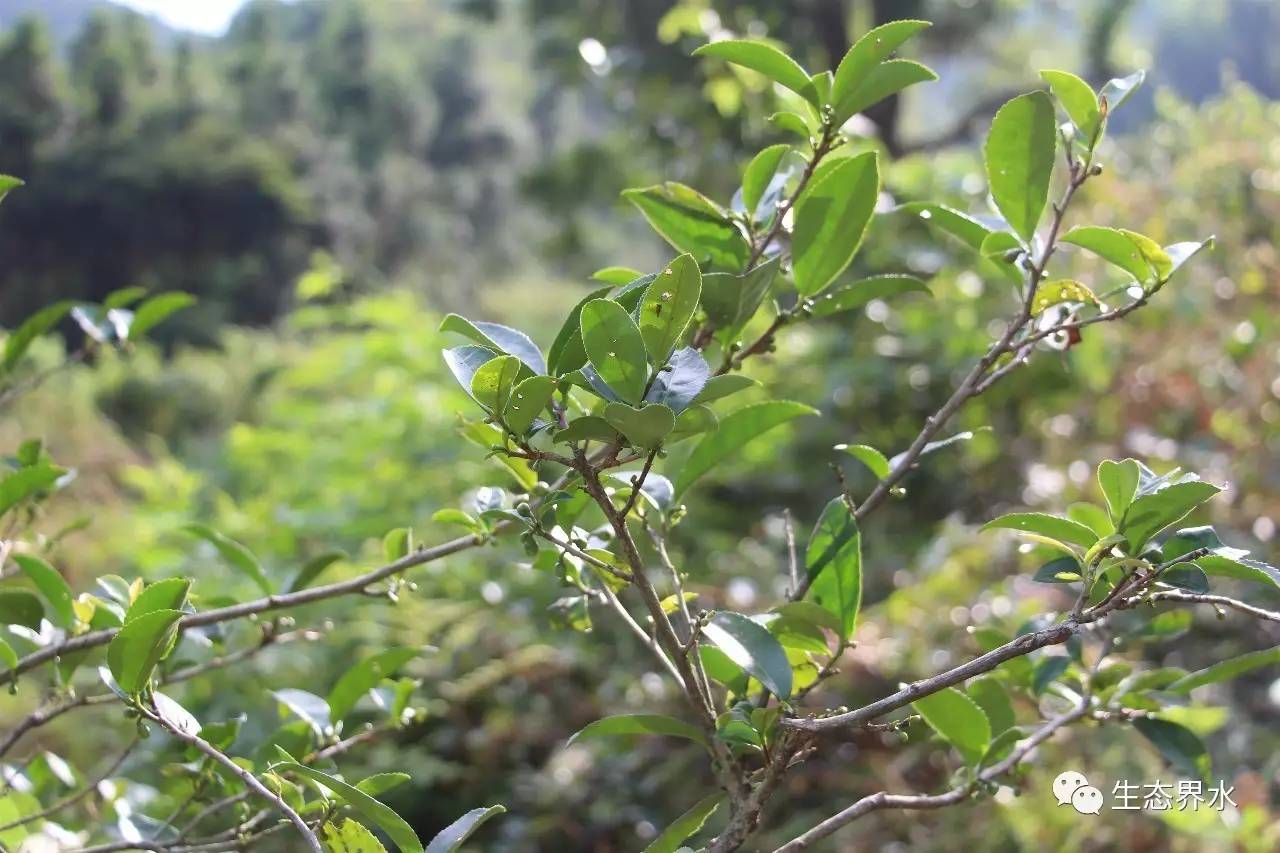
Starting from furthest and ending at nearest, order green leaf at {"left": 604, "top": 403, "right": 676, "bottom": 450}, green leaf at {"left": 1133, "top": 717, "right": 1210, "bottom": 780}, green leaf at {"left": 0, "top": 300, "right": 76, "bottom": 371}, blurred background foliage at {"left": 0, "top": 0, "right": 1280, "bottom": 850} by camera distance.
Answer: blurred background foliage at {"left": 0, "top": 0, "right": 1280, "bottom": 850}
green leaf at {"left": 0, "top": 300, "right": 76, "bottom": 371}
green leaf at {"left": 1133, "top": 717, "right": 1210, "bottom": 780}
green leaf at {"left": 604, "top": 403, "right": 676, "bottom": 450}

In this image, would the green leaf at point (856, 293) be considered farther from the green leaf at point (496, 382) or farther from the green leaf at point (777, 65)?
the green leaf at point (496, 382)

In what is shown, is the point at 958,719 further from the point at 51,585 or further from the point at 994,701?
the point at 51,585

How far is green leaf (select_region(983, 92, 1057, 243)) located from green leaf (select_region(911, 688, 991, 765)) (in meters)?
0.23

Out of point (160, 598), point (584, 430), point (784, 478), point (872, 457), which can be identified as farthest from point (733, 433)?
point (784, 478)

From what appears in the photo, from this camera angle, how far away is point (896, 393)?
6.93 feet

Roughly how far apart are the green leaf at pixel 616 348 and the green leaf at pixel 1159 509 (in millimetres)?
215

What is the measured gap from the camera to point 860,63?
52 centimetres

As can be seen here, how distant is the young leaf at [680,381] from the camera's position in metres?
0.41

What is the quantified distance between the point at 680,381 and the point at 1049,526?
178mm

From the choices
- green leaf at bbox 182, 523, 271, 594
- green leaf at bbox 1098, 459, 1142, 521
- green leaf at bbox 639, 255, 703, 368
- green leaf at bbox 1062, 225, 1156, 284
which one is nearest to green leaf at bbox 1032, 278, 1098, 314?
green leaf at bbox 1062, 225, 1156, 284

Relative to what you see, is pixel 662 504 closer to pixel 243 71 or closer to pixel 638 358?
pixel 638 358

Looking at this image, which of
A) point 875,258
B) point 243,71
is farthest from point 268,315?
point 875,258

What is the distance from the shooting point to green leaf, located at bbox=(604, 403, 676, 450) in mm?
383

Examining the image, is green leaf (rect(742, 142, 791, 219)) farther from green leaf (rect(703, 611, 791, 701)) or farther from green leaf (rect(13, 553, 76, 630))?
green leaf (rect(13, 553, 76, 630))
